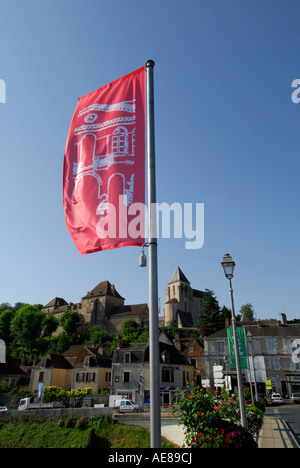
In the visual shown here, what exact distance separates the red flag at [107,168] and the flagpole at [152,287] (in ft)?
1.14

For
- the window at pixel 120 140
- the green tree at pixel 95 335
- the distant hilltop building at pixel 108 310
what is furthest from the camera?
the distant hilltop building at pixel 108 310

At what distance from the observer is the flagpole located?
5277mm

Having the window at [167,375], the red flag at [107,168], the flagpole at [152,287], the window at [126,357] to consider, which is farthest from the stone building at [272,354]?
the flagpole at [152,287]

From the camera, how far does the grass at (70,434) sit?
26.9 meters

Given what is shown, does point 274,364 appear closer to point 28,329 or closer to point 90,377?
point 90,377

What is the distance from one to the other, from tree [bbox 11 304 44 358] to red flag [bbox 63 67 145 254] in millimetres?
82296

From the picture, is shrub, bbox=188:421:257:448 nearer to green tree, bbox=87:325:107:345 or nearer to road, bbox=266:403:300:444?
road, bbox=266:403:300:444

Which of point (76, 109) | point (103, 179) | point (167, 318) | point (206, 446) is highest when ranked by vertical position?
point (167, 318)

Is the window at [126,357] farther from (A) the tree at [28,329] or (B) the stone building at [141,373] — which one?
(A) the tree at [28,329]
